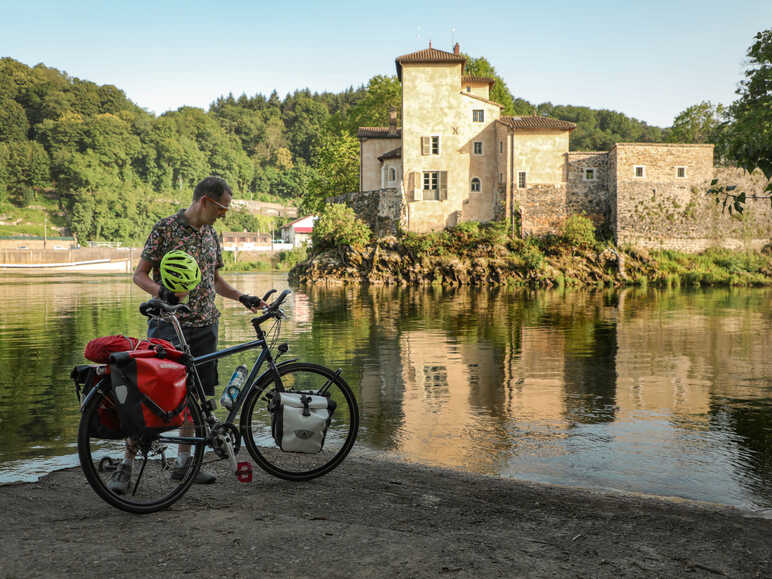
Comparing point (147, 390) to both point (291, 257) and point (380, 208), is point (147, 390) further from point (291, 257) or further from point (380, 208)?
point (291, 257)

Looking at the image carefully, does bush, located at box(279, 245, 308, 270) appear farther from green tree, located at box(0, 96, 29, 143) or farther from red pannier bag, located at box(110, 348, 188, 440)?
red pannier bag, located at box(110, 348, 188, 440)

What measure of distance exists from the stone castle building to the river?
86.2 feet

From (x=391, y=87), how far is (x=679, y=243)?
31.3 meters

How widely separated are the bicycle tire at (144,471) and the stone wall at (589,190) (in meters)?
47.6

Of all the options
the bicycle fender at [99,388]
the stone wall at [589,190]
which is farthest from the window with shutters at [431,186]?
the bicycle fender at [99,388]

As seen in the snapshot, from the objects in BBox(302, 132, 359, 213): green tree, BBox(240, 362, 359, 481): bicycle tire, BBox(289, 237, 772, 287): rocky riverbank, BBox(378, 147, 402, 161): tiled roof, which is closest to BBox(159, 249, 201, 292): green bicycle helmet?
BBox(240, 362, 359, 481): bicycle tire

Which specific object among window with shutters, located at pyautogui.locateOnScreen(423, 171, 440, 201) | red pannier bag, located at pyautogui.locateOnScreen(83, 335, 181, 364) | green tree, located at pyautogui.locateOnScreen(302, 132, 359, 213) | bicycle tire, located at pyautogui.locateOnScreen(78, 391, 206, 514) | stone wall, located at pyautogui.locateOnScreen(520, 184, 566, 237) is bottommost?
bicycle tire, located at pyautogui.locateOnScreen(78, 391, 206, 514)

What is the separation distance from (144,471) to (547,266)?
140ft

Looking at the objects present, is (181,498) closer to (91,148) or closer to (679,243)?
(679,243)

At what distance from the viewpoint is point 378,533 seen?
3826 mm

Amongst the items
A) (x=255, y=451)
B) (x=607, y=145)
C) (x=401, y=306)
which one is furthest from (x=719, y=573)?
(x=607, y=145)

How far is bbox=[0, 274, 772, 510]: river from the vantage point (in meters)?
6.34

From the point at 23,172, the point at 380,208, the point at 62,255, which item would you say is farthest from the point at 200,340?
the point at 23,172

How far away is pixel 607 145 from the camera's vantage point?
102m
